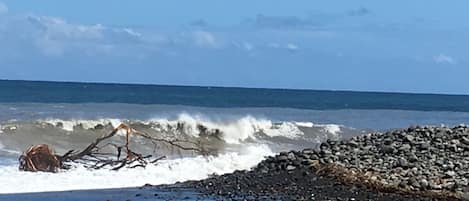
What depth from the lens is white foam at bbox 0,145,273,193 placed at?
14109 millimetres

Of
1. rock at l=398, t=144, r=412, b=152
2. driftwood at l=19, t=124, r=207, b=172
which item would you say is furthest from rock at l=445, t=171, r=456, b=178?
driftwood at l=19, t=124, r=207, b=172

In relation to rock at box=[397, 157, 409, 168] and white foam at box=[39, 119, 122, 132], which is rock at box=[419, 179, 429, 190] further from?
white foam at box=[39, 119, 122, 132]

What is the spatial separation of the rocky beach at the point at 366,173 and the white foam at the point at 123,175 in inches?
41.9

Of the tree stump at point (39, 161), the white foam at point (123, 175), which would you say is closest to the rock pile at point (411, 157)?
the white foam at point (123, 175)

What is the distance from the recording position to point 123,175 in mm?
15586

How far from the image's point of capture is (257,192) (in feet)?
42.1

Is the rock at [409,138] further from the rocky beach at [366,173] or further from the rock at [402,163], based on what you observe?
the rock at [402,163]

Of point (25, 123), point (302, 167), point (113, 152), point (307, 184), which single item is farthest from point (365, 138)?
point (25, 123)

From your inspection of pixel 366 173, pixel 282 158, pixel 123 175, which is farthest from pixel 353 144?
pixel 123 175

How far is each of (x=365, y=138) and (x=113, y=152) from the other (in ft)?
18.4

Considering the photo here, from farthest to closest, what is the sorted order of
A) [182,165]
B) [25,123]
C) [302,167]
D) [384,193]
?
1. [25,123]
2. [182,165]
3. [302,167]
4. [384,193]

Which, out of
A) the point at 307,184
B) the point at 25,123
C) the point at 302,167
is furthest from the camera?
the point at 25,123

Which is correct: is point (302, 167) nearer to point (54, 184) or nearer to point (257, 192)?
point (257, 192)

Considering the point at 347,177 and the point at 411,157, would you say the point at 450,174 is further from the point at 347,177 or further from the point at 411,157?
the point at 347,177
